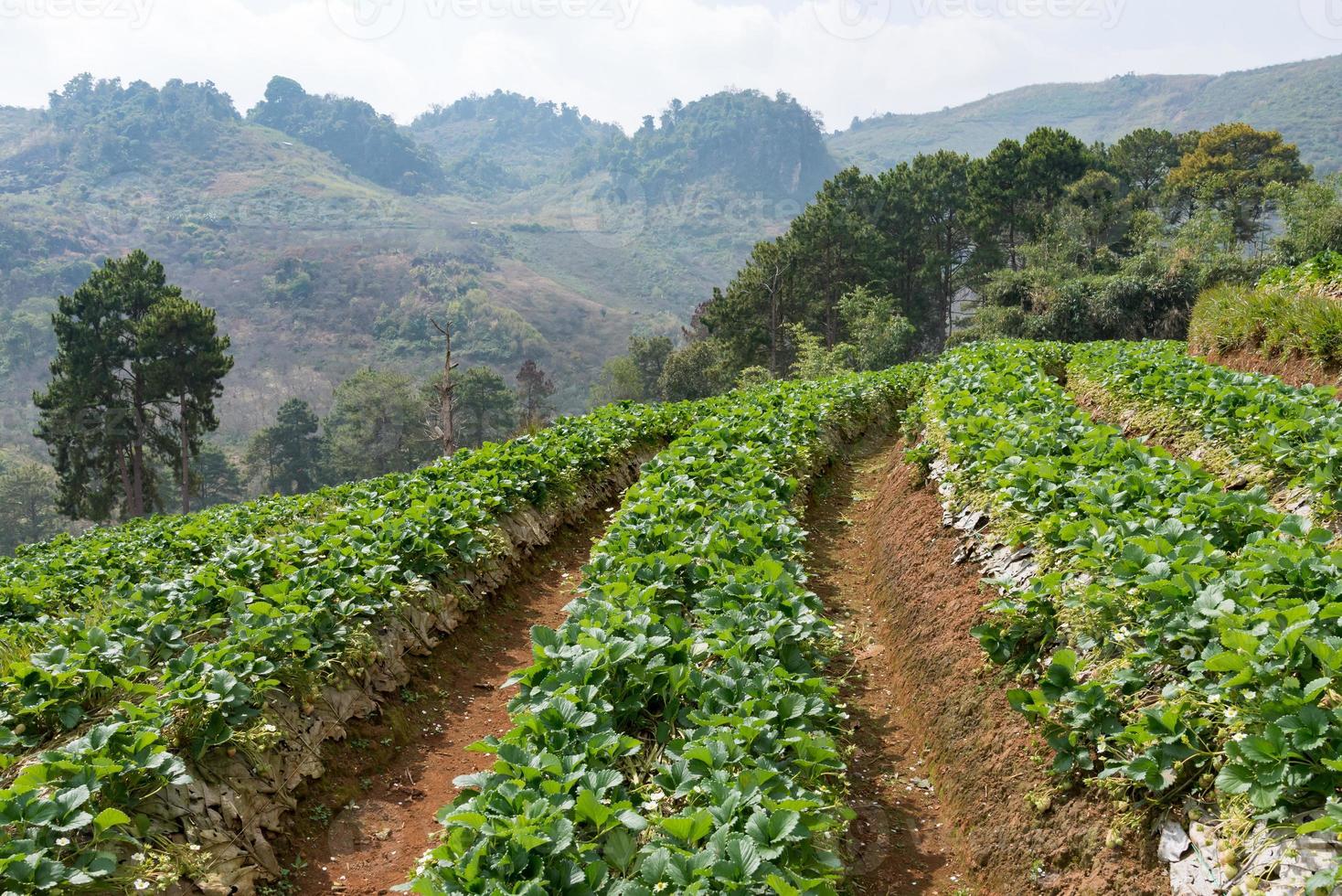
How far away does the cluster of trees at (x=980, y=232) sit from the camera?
42125 millimetres

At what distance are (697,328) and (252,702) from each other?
273ft

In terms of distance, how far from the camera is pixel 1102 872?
11.7 feet

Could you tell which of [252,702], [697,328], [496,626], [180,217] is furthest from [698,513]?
[180,217]

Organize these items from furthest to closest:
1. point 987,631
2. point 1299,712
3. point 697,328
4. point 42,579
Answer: point 697,328
point 42,579
point 987,631
point 1299,712

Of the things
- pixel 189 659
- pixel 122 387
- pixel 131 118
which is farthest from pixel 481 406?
pixel 131 118

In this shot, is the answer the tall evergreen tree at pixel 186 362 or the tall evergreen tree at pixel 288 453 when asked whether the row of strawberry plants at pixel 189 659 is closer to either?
the tall evergreen tree at pixel 186 362

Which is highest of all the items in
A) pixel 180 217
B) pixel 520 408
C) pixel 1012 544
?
pixel 180 217

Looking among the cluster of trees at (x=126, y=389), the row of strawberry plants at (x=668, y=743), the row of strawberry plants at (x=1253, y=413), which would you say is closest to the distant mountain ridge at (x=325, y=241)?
the cluster of trees at (x=126, y=389)

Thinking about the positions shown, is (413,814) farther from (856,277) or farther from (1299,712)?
(856,277)

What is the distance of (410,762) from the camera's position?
20.2ft

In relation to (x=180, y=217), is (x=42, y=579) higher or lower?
lower

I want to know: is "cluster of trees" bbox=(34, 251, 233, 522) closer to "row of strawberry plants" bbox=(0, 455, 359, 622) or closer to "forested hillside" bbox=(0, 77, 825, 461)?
"row of strawberry plants" bbox=(0, 455, 359, 622)

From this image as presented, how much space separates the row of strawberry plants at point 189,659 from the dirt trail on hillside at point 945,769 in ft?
12.1

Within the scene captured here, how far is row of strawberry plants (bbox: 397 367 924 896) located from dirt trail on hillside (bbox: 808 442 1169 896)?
1.73 feet
